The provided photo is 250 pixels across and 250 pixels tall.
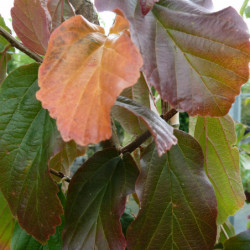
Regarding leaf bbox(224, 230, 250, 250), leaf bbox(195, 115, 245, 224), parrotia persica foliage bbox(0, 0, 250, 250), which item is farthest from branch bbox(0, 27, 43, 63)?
leaf bbox(224, 230, 250, 250)

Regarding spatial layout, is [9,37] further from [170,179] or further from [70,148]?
[170,179]

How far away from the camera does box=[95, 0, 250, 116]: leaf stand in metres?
0.27

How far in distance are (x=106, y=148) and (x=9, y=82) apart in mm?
150

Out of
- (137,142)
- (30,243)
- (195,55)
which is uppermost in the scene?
(195,55)

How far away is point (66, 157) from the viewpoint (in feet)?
1.44

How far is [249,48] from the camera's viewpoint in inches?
10.5

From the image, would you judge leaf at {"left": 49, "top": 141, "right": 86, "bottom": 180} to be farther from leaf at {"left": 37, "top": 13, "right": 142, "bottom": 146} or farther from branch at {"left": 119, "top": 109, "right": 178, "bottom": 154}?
leaf at {"left": 37, "top": 13, "right": 142, "bottom": 146}

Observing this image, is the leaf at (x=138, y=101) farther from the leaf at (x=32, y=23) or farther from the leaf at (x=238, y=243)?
the leaf at (x=238, y=243)

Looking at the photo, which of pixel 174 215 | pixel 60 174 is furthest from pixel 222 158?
pixel 60 174

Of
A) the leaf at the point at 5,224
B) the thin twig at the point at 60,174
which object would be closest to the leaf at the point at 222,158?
the thin twig at the point at 60,174

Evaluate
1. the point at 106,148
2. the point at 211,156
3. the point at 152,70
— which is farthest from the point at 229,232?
the point at 152,70

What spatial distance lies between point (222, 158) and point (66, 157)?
0.24 meters

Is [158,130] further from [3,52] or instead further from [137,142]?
[3,52]

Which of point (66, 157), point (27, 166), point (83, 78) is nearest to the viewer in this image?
point (83, 78)
